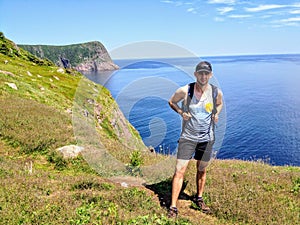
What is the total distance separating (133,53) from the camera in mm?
8438

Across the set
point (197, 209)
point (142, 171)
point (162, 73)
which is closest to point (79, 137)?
point (142, 171)

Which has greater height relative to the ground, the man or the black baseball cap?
the black baseball cap

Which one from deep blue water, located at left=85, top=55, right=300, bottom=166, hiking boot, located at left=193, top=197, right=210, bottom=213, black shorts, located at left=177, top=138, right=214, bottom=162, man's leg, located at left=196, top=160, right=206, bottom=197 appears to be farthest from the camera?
A: deep blue water, located at left=85, top=55, right=300, bottom=166

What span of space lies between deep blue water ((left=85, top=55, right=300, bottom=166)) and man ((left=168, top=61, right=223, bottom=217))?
2.36 ft

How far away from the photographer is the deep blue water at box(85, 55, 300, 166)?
8.56 m

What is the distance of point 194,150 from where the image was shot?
23.8 ft

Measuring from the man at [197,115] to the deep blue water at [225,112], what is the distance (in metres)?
0.72

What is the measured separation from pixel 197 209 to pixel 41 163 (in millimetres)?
6936

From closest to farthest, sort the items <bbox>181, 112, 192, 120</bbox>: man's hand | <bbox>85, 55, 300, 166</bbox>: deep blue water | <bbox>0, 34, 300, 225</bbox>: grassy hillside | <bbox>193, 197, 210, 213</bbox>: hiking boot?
<bbox>0, 34, 300, 225</bbox>: grassy hillside, <bbox>181, 112, 192, 120</bbox>: man's hand, <bbox>193, 197, 210, 213</bbox>: hiking boot, <bbox>85, 55, 300, 166</bbox>: deep blue water

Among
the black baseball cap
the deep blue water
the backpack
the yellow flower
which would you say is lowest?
the deep blue water

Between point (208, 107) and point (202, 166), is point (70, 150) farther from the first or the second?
point (208, 107)

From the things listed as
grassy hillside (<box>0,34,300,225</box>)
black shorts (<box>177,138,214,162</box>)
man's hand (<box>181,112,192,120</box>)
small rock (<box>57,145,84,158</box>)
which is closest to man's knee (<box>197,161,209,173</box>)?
black shorts (<box>177,138,214,162</box>)

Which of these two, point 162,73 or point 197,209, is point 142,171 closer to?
point 197,209

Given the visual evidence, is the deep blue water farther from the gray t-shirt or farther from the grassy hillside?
the grassy hillside
